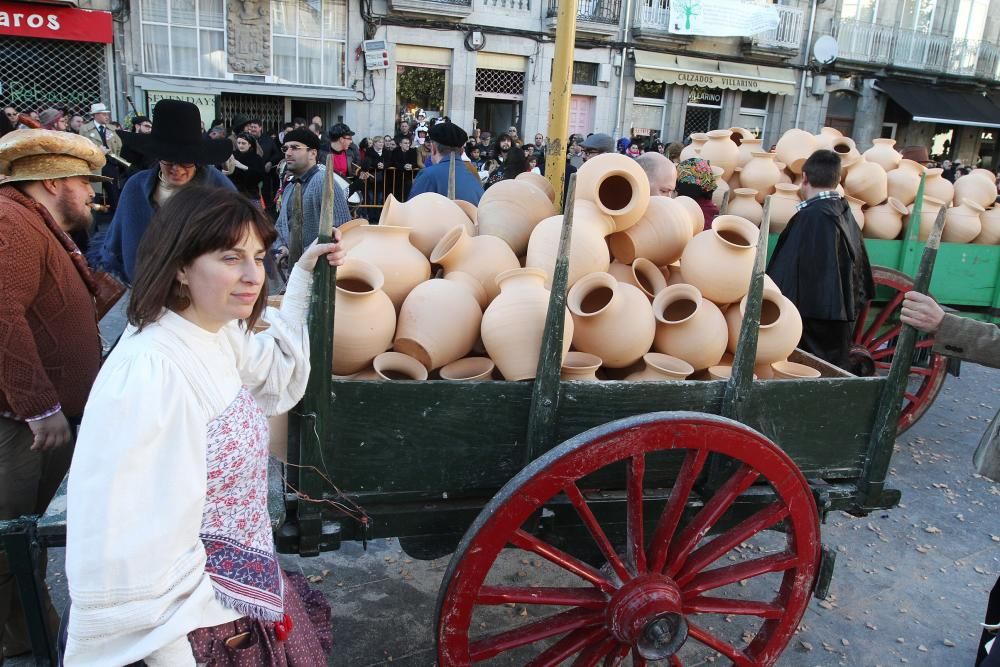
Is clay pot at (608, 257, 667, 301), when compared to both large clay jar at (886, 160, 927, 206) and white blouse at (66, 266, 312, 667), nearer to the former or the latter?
white blouse at (66, 266, 312, 667)

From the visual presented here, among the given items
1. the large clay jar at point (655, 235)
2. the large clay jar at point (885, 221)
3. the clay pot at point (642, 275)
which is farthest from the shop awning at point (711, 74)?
the clay pot at point (642, 275)

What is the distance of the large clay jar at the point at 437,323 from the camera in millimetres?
2311

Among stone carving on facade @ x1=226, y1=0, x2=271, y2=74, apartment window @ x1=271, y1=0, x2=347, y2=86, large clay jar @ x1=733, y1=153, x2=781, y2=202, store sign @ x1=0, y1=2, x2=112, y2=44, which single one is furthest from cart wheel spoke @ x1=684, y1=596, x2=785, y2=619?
apartment window @ x1=271, y1=0, x2=347, y2=86

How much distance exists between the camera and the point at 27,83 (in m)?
13.6

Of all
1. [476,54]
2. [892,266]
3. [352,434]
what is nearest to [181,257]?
[352,434]

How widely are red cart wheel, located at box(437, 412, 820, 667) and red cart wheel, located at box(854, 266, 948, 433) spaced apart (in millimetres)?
2862

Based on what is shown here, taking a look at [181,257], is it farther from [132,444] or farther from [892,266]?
[892,266]

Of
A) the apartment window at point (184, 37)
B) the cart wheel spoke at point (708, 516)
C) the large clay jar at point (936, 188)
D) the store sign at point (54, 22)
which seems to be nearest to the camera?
the cart wheel spoke at point (708, 516)

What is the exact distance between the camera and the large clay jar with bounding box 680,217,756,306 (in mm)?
2688

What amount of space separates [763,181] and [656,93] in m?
16.3

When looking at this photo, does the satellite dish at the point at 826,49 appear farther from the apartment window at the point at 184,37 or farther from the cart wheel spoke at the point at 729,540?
the cart wheel spoke at the point at 729,540

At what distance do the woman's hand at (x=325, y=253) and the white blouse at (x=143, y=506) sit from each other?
0.46 metres

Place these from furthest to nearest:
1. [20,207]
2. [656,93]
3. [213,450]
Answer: [656,93], [20,207], [213,450]

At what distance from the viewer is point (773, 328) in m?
2.60
